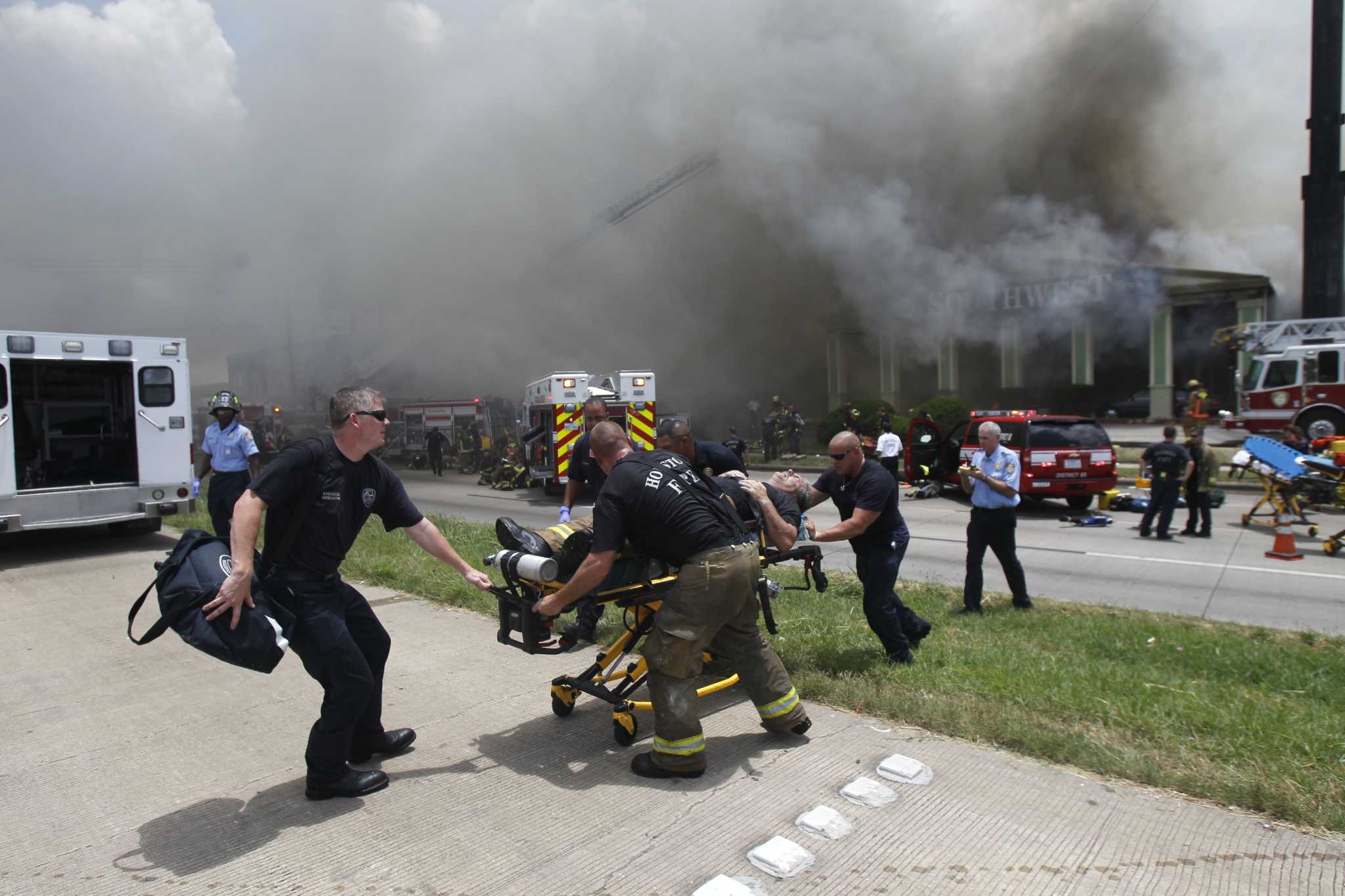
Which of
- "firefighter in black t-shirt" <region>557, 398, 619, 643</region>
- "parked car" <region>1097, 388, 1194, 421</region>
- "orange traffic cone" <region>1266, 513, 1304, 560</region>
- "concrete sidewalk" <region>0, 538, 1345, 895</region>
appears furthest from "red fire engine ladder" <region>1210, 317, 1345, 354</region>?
"concrete sidewalk" <region>0, 538, 1345, 895</region>

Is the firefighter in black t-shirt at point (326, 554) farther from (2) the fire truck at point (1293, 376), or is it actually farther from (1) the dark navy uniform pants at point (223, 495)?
(2) the fire truck at point (1293, 376)

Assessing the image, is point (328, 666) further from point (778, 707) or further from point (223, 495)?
point (223, 495)

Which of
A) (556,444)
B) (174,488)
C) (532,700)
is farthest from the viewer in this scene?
(556,444)

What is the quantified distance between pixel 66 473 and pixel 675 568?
8652 mm

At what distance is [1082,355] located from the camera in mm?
27062

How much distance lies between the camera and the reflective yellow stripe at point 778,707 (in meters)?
3.38

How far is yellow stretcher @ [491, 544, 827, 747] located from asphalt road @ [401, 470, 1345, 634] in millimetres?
4206

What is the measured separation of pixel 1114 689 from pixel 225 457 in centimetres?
652

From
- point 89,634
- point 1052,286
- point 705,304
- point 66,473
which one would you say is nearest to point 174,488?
point 66,473

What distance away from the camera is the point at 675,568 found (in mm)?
3350

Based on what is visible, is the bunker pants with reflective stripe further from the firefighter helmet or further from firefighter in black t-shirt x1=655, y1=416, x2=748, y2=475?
the firefighter helmet

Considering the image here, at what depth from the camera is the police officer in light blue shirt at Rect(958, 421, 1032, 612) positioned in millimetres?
5594

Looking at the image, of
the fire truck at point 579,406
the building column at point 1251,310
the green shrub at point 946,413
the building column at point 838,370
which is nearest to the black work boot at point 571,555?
the fire truck at point 579,406

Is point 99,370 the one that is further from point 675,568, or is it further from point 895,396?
point 895,396
